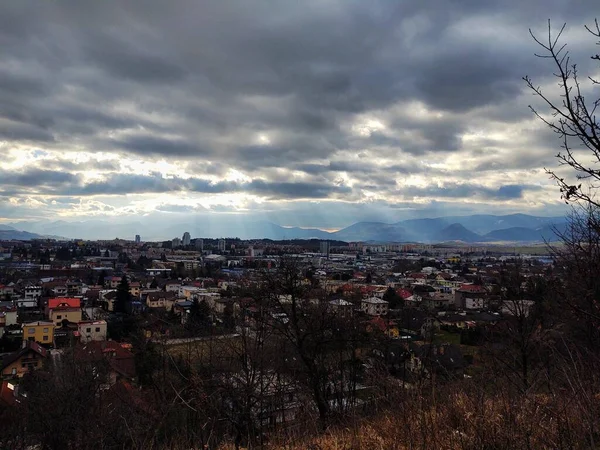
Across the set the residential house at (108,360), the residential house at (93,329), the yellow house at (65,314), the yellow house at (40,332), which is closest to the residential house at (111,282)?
the yellow house at (65,314)

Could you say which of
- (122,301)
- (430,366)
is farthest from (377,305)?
(430,366)

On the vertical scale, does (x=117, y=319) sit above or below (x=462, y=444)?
below

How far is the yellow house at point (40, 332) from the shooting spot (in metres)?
20.3

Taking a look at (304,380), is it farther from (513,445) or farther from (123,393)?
(513,445)

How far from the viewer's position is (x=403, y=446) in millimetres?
2254

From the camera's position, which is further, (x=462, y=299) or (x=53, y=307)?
(x=462, y=299)

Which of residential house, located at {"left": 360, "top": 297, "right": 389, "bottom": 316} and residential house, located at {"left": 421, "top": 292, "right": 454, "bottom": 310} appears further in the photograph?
residential house, located at {"left": 421, "top": 292, "right": 454, "bottom": 310}

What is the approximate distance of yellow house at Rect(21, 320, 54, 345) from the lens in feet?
66.6

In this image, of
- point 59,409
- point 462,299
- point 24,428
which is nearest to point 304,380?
point 59,409

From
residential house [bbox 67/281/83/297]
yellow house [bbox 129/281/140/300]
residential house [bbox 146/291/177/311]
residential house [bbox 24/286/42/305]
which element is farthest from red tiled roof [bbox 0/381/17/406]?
residential house [bbox 24/286/42/305]

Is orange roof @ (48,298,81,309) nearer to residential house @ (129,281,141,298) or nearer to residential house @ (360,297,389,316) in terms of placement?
residential house @ (129,281,141,298)

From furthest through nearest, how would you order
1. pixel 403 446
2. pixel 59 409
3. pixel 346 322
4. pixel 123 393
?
pixel 346 322, pixel 123 393, pixel 59 409, pixel 403 446

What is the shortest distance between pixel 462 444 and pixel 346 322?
25.9ft

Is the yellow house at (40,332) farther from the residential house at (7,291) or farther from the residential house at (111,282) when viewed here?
the residential house at (111,282)
